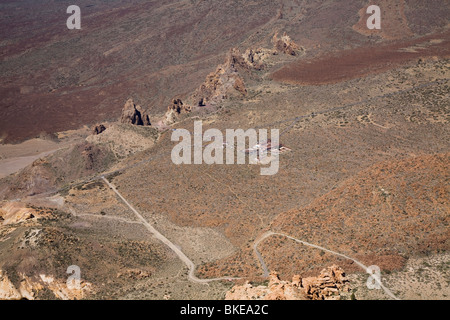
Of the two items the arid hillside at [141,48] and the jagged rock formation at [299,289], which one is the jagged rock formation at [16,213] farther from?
the arid hillside at [141,48]

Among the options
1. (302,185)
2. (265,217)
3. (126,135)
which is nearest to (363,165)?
(302,185)

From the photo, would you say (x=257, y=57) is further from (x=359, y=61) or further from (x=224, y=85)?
(x=224, y=85)

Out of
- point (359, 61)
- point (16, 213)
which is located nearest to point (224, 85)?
point (359, 61)

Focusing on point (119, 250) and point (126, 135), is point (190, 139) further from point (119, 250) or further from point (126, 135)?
point (119, 250)

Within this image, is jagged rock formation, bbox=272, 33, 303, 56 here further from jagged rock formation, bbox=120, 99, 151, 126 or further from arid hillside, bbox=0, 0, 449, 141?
jagged rock formation, bbox=120, 99, 151, 126
